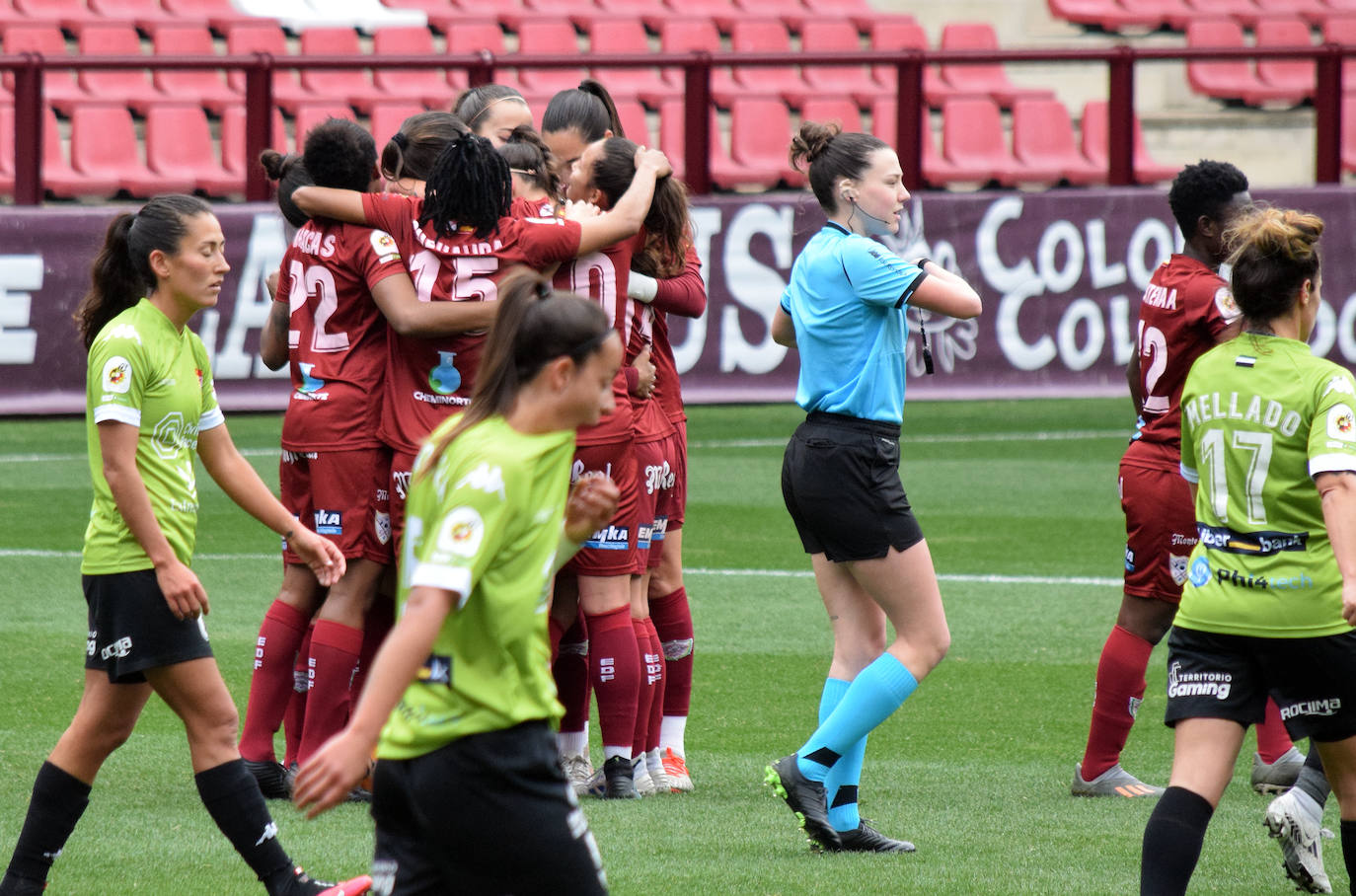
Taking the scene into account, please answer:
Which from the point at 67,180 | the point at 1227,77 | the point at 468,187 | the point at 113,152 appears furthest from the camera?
the point at 1227,77

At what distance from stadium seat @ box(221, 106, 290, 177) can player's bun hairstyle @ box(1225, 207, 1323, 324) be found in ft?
39.3

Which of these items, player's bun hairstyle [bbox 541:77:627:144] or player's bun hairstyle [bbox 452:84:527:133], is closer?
player's bun hairstyle [bbox 541:77:627:144]

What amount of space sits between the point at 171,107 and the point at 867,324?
12.2m

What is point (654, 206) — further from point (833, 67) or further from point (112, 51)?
point (833, 67)

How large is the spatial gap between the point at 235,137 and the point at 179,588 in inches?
484

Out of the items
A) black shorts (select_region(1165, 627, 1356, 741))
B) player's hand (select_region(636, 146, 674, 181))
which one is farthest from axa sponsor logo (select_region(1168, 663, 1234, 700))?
player's hand (select_region(636, 146, 674, 181))

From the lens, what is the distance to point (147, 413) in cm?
439

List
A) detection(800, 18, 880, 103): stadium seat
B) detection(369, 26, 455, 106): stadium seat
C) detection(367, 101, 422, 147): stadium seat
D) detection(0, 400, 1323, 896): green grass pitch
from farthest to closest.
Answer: detection(800, 18, 880, 103): stadium seat < detection(369, 26, 455, 106): stadium seat < detection(367, 101, 422, 147): stadium seat < detection(0, 400, 1323, 896): green grass pitch

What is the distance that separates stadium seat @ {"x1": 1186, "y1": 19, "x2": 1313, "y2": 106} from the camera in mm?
20234

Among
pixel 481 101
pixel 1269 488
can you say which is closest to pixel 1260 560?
pixel 1269 488

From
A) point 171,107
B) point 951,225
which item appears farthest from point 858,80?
point 171,107

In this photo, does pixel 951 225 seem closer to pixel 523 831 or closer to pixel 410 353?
pixel 410 353

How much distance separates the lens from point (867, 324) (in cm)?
514

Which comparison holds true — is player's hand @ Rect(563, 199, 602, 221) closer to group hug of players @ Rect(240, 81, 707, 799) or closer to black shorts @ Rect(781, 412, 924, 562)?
group hug of players @ Rect(240, 81, 707, 799)
